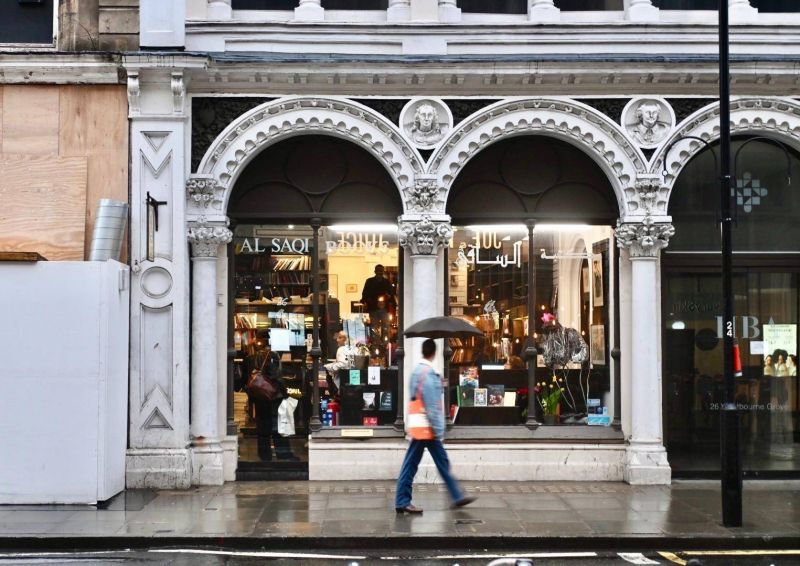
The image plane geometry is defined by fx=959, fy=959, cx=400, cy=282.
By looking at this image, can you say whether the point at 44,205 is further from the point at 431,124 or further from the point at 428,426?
the point at 428,426

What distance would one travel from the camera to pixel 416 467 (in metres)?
11.7

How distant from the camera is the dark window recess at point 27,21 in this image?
47.1ft

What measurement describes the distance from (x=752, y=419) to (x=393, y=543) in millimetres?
6940

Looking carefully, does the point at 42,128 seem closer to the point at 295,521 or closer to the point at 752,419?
the point at 295,521

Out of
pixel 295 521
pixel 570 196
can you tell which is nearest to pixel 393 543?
pixel 295 521

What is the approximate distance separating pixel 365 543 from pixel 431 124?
645 centimetres

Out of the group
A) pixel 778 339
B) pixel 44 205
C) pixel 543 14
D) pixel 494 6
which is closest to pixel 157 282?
pixel 44 205

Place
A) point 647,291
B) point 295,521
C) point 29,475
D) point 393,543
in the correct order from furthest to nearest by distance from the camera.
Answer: point 647,291
point 29,475
point 295,521
point 393,543

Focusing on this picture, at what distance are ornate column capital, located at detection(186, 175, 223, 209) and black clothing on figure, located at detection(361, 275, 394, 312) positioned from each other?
2.58 meters

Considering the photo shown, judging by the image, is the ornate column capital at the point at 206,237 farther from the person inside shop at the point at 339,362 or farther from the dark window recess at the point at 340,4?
the dark window recess at the point at 340,4

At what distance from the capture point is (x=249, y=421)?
14.6m

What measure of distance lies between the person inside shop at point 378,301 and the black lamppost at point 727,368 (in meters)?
5.27

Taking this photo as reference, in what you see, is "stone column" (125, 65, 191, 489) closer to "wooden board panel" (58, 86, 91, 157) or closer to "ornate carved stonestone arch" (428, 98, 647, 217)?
"wooden board panel" (58, 86, 91, 157)

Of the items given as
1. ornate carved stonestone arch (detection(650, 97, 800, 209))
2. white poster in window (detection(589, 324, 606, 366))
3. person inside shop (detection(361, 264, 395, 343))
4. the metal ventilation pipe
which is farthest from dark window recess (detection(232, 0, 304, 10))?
white poster in window (detection(589, 324, 606, 366))
